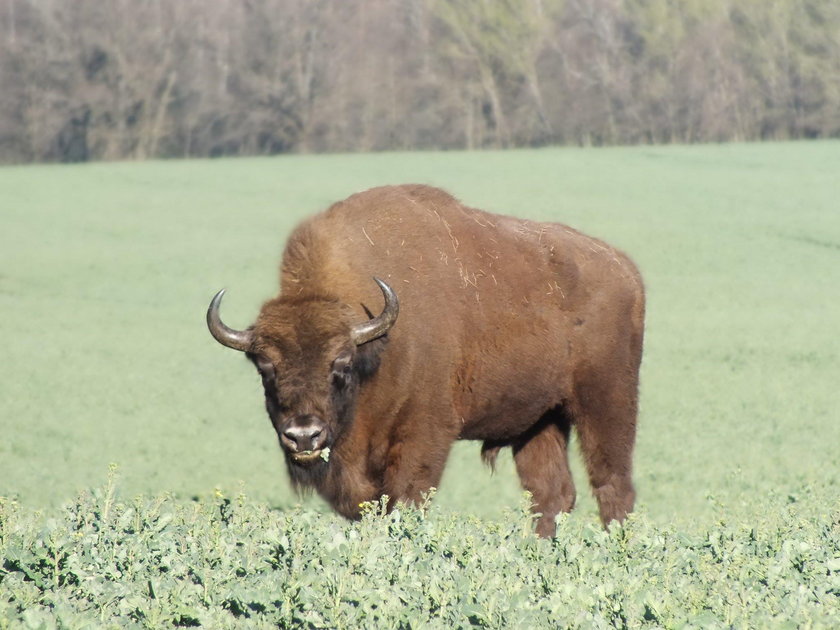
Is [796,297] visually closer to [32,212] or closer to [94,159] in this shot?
[32,212]

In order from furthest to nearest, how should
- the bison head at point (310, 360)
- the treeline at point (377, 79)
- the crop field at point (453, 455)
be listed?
the treeline at point (377, 79) < the bison head at point (310, 360) < the crop field at point (453, 455)

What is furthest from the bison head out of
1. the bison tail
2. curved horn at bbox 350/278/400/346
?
the bison tail

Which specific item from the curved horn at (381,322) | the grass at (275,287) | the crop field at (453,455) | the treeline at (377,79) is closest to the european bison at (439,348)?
the curved horn at (381,322)

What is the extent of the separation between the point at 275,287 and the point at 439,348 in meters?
18.7

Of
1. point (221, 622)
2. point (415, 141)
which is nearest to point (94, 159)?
point (415, 141)

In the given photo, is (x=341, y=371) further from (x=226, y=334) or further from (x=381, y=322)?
(x=226, y=334)

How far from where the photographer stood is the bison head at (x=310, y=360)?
7.05 metres

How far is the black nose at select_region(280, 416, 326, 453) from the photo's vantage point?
694 centimetres

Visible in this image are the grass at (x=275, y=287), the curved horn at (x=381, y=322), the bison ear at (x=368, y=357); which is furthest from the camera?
the grass at (x=275, y=287)

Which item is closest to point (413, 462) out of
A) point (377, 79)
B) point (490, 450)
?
point (490, 450)

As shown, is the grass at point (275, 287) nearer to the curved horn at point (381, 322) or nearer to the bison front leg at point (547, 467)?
the curved horn at point (381, 322)

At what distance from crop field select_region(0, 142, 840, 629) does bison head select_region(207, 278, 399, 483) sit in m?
0.46

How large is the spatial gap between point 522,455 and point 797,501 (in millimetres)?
2262

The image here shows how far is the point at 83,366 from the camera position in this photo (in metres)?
19.7
